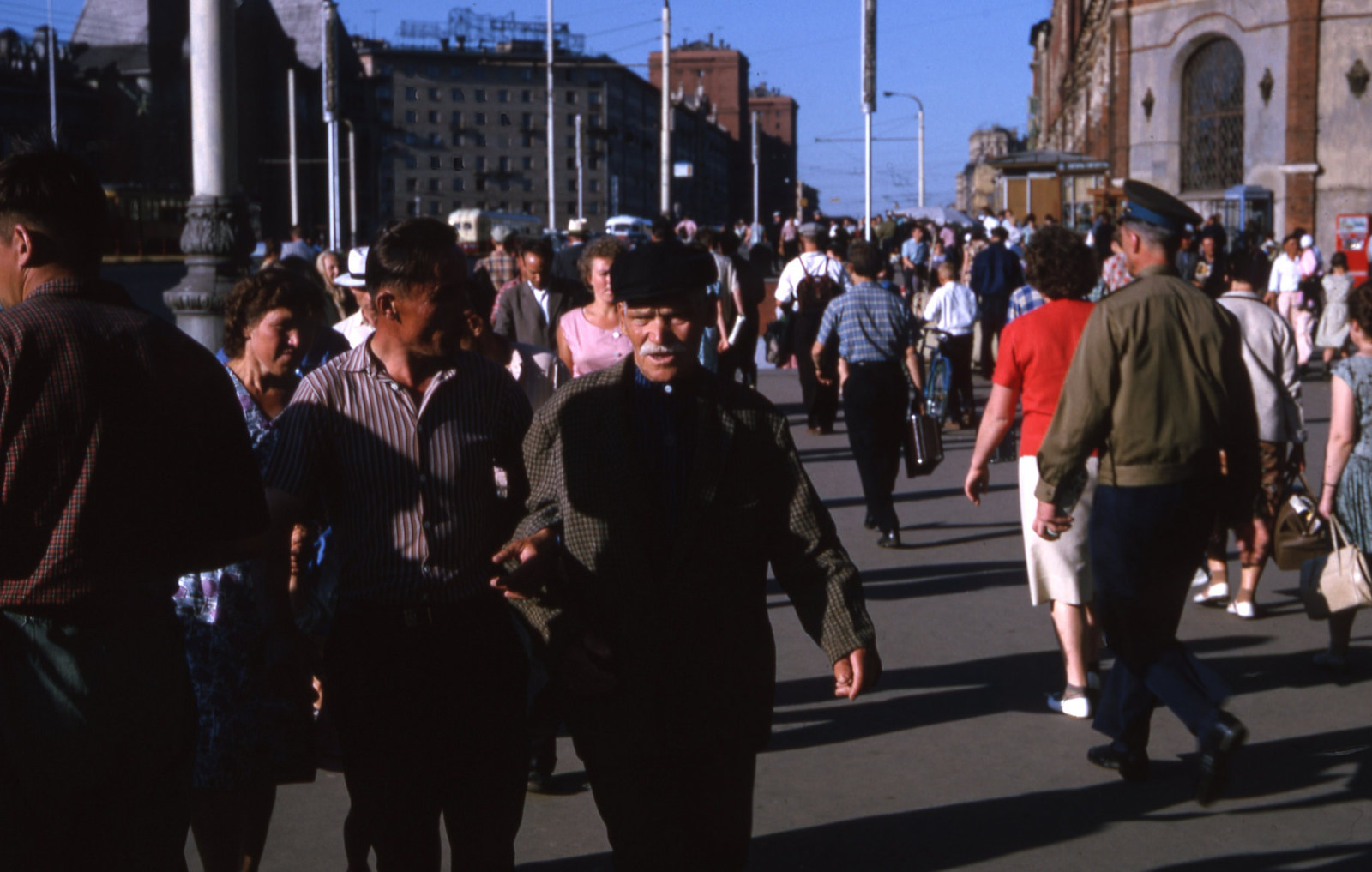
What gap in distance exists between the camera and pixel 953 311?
16125mm

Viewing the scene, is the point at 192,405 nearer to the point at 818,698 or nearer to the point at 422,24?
the point at 818,698

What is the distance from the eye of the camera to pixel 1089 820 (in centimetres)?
502

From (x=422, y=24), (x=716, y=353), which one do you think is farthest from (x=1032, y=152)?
(x=422, y=24)

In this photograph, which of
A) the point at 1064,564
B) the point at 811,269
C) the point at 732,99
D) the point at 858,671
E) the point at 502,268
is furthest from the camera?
the point at 732,99

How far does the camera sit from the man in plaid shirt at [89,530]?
266 cm

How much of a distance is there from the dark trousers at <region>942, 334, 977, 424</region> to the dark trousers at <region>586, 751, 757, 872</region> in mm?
13245

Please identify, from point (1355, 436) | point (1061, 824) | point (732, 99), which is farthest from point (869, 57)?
point (732, 99)

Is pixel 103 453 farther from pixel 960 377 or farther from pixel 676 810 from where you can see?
pixel 960 377

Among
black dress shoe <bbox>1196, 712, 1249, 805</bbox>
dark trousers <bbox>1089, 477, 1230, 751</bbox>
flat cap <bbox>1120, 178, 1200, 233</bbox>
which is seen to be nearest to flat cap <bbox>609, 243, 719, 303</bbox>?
dark trousers <bbox>1089, 477, 1230, 751</bbox>

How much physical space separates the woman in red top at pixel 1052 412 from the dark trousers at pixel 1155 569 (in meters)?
1.04

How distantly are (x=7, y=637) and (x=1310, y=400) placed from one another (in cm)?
1827

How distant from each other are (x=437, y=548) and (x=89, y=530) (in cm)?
90

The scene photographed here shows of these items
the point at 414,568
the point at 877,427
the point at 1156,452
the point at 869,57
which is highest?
the point at 869,57

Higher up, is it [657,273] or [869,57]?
[869,57]
